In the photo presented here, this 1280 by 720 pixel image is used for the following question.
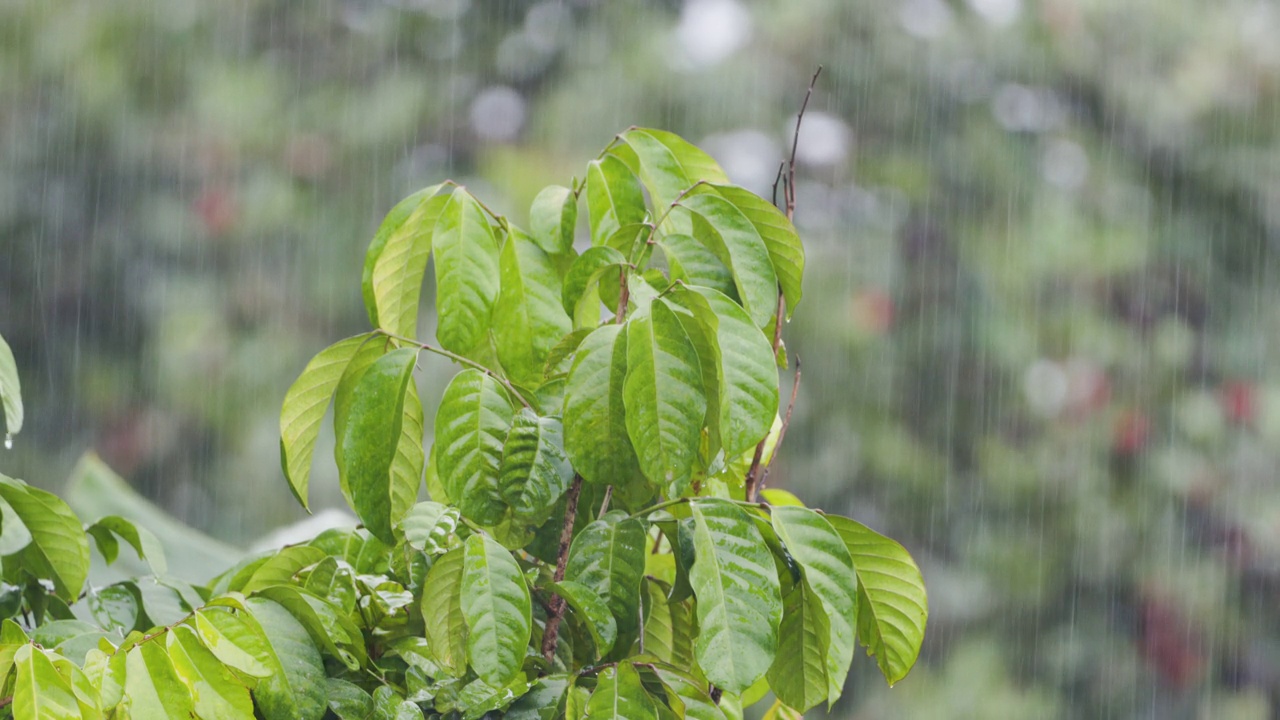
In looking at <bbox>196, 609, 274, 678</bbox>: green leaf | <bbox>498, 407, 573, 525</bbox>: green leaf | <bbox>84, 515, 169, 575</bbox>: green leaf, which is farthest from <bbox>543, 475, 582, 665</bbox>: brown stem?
<bbox>84, 515, 169, 575</bbox>: green leaf

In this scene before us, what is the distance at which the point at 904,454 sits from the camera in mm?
2590

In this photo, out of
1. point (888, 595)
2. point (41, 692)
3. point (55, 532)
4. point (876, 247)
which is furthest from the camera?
point (876, 247)

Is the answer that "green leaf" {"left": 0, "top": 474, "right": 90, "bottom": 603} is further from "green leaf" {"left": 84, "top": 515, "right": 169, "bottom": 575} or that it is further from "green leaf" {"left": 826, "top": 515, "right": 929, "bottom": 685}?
"green leaf" {"left": 826, "top": 515, "right": 929, "bottom": 685}

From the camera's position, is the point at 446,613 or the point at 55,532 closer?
the point at 446,613

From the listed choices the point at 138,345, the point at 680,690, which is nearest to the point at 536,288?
the point at 680,690

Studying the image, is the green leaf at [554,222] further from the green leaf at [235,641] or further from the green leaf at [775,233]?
the green leaf at [235,641]

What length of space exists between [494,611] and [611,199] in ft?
0.68

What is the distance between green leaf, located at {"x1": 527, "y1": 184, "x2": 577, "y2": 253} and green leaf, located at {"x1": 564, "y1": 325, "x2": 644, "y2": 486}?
0.27 ft

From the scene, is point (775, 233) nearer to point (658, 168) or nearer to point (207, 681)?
point (658, 168)

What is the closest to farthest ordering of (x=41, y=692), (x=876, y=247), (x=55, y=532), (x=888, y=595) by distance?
(x=41, y=692) → (x=888, y=595) → (x=55, y=532) → (x=876, y=247)

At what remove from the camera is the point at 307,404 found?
523 millimetres

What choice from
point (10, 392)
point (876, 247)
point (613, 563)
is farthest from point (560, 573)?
point (876, 247)

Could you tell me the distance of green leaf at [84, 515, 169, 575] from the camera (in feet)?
2.06

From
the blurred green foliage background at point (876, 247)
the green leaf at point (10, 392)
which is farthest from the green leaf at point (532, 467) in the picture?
the blurred green foliage background at point (876, 247)
